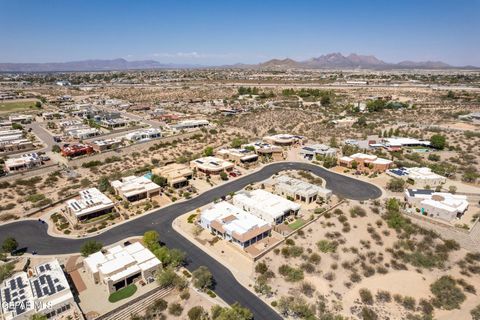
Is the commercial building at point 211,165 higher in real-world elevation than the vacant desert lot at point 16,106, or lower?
lower

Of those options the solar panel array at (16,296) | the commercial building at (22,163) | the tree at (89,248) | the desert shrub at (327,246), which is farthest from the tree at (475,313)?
the commercial building at (22,163)

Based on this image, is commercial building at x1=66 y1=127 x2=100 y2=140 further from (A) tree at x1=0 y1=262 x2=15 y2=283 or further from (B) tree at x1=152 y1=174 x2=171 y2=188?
(A) tree at x1=0 y1=262 x2=15 y2=283

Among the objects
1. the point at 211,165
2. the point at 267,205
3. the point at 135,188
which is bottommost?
the point at 267,205

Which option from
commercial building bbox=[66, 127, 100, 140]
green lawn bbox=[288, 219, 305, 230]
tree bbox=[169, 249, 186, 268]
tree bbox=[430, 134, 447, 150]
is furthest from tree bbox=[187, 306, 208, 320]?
commercial building bbox=[66, 127, 100, 140]

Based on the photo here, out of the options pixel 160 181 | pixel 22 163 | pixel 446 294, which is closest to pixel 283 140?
pixel 160 181

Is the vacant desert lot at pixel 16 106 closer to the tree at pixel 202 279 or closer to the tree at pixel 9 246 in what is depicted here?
the tree at pixel 9 246

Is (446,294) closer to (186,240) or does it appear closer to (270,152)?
(186,240)
